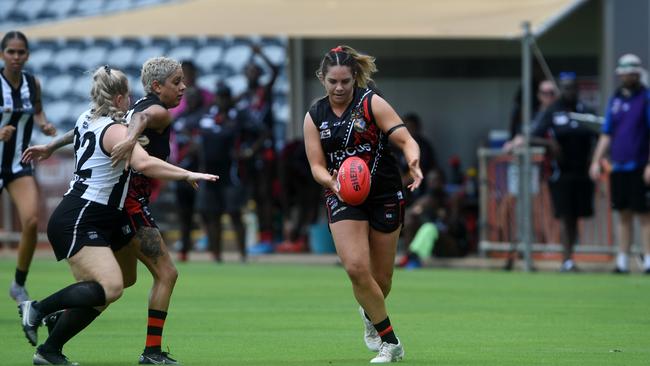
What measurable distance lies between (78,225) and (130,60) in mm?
20539

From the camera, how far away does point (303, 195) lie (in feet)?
72.8

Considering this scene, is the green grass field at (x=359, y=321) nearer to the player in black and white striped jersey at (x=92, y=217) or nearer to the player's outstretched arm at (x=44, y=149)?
the player in black and white striped jersey at (x=92, y=217)

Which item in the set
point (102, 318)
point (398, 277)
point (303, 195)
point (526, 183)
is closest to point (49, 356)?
point (102, 318)

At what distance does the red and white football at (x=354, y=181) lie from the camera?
9.22m

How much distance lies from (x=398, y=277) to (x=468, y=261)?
2559 mm

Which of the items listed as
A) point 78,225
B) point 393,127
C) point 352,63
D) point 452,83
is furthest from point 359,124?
point 452,83

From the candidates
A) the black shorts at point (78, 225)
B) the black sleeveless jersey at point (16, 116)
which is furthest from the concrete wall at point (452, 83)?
the black shorts at point (78, 225)

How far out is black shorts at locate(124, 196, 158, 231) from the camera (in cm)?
920

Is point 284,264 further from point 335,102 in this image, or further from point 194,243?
point 335,102

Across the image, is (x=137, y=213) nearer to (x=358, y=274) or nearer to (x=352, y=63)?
(x=358, y=274)

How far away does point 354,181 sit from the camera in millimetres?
9219

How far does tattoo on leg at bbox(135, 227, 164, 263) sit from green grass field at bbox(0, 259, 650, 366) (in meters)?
0.71

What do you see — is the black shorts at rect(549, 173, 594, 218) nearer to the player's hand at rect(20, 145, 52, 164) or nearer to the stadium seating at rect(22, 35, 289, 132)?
the stadium seating at rect(22, 35, 289, 132)

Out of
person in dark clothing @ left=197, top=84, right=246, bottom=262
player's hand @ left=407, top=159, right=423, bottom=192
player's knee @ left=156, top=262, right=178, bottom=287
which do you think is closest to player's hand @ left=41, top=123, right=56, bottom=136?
player's knee @ left=156, top=262, right=178, bottom=287
